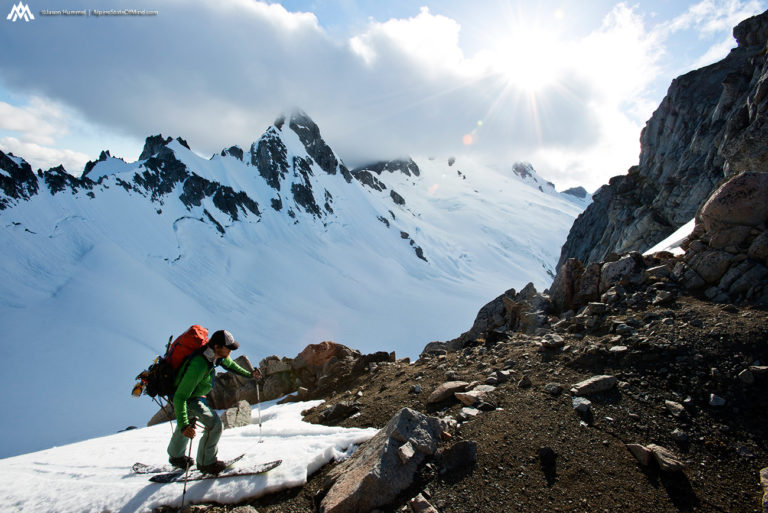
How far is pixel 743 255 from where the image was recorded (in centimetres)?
799

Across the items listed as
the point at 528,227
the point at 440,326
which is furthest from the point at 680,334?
the point at 528,227

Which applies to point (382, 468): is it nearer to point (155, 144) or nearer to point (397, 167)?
point (155, 144)

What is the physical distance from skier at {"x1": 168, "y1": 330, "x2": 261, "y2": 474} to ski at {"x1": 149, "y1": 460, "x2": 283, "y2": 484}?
10 centimetres

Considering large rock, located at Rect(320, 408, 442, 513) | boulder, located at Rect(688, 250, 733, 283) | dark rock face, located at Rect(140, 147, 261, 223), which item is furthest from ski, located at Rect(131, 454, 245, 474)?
dark rock face, located at Rect(140, 147, 261, 223)

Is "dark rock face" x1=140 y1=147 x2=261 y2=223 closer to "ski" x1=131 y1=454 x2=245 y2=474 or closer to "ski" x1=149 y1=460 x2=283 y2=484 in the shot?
"ski" x1=131 y1=454 x2=245 y2=474

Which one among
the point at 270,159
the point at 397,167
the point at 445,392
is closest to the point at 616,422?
the point at 445,392

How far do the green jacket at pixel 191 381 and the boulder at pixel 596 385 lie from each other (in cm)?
583

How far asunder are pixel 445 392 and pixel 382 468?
272cm

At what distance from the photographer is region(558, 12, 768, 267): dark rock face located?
17141mm

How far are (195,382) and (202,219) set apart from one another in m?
76.5

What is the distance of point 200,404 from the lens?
556 centimetres

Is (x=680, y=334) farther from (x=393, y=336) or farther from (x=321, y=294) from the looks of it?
(x=321, y=294)

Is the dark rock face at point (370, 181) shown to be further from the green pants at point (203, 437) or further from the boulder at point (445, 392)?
the green pants at point (203, 437)

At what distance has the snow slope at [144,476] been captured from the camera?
4.61m
